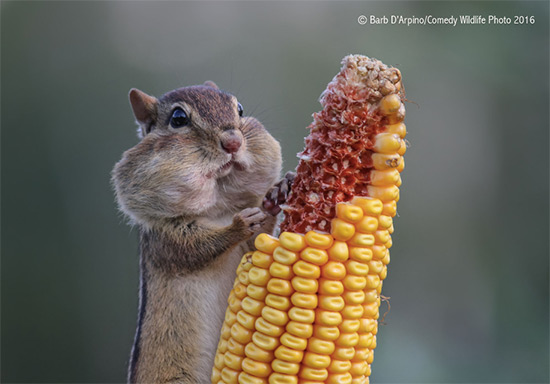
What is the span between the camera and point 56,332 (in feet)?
8.13

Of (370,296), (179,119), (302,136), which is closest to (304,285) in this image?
(370,296)

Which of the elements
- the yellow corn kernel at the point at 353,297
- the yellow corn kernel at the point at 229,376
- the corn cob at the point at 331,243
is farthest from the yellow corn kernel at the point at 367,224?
the yellow corn kernel at the point at 229,376

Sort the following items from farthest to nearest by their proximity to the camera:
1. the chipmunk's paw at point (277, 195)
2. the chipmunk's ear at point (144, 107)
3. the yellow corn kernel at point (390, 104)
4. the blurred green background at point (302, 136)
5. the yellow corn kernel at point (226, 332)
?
the blurred green background at point (302, 136) < the chipmunk's ear at point (144, 107) < the chipmunk's paw at point (277, 195) < the yellow corn kernel at point (226, 332) < the yellow corn kernel at point (390, 104)

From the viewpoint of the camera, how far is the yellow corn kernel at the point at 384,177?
0.72 m

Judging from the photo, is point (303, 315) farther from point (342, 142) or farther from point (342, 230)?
point (342, 142)

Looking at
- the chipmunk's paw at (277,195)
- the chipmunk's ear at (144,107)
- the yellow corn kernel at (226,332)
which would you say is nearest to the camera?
the yellow corn kernel at (226,332)

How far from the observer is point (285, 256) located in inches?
28.8

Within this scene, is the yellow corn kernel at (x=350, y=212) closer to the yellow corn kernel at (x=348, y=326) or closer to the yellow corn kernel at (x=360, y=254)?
the yellow corn kernel at (x=360, y=254)

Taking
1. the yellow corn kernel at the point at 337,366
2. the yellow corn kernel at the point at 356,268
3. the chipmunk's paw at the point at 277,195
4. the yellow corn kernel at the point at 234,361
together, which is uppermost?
the chipmunk's paw at the point at 277,195

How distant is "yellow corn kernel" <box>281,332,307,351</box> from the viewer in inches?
28.7

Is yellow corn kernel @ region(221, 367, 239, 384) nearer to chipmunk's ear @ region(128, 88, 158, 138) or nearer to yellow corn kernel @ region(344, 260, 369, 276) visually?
yellow corn kernel @ region(344, 260, 369, 276)

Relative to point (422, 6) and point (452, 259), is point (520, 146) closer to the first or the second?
point (452, 259)

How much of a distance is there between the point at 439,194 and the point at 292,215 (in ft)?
6.50

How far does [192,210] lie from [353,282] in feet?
1.15
